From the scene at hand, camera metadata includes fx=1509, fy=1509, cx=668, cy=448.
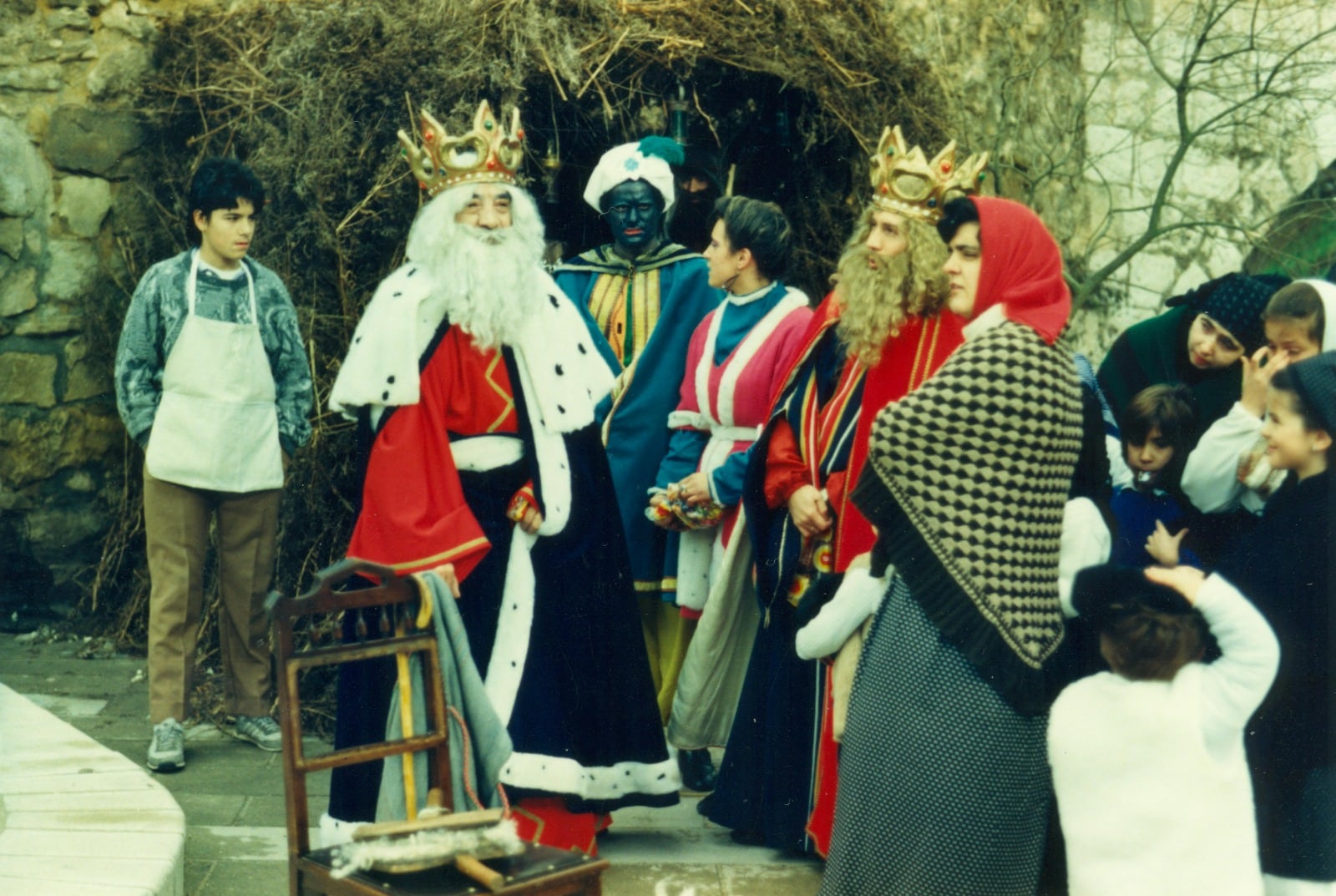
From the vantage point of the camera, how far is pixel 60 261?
20.1 ft

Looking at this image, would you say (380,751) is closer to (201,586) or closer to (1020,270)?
(1020,270)

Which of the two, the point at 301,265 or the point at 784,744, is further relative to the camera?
the point at 301,265

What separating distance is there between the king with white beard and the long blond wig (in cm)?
73

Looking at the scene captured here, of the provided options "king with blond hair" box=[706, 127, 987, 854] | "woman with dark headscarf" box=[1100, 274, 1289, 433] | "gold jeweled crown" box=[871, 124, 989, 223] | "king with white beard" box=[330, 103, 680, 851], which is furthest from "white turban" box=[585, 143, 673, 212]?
"woman with dark headscarf" box=[1100, 274, 1289, 433]

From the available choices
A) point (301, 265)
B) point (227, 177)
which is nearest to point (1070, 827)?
point (227, 177)

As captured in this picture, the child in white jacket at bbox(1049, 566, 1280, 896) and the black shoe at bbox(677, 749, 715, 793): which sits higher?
the child in white jacket at bbox(1049, 566, 1280, 896)

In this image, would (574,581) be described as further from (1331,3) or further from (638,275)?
(1331,3)

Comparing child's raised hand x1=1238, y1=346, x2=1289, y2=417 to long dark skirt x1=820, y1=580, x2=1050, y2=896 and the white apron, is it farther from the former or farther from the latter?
the white apron

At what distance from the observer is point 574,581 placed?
13.1 feet

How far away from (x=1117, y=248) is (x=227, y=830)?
16.0 feet

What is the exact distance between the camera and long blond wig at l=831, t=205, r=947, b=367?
3758 millimetres

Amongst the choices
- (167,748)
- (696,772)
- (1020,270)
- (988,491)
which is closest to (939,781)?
(988,491)

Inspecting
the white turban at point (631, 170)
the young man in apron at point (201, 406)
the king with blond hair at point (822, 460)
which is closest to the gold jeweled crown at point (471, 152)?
the king with blond hair at point (822, 460)

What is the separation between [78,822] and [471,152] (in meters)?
1.92
